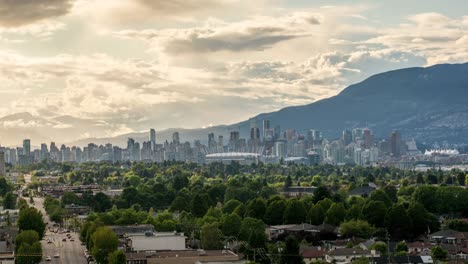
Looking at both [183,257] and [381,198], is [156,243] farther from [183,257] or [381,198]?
[381,198]

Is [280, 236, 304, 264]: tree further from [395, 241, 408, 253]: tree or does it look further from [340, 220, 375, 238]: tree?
[340, 220, 375, 238]: tree

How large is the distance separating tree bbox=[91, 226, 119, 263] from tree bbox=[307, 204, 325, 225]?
A: 1875 cm

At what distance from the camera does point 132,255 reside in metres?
58.3

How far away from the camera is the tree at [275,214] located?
7769 cm

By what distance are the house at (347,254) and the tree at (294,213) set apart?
60.7ft

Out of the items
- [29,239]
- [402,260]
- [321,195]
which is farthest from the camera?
[321,195]

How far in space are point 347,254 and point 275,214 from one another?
69.3 feet

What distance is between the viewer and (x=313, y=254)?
59250 mm

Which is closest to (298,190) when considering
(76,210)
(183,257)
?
(76,210)

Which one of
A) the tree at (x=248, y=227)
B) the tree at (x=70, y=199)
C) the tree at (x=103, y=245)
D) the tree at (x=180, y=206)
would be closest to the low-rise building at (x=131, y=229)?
the tree at (x=248, y=227)

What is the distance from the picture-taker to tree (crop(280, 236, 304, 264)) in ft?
174

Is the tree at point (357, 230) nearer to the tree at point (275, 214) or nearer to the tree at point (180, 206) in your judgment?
the tree at point (275, 214)

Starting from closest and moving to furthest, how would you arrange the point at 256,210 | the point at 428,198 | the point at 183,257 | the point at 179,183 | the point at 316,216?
the point at 183,257 → the point at 316,216 → the point at 256,210 → the point at 428,198 → the point at 179,183

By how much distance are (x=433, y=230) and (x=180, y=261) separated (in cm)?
A: 2175
